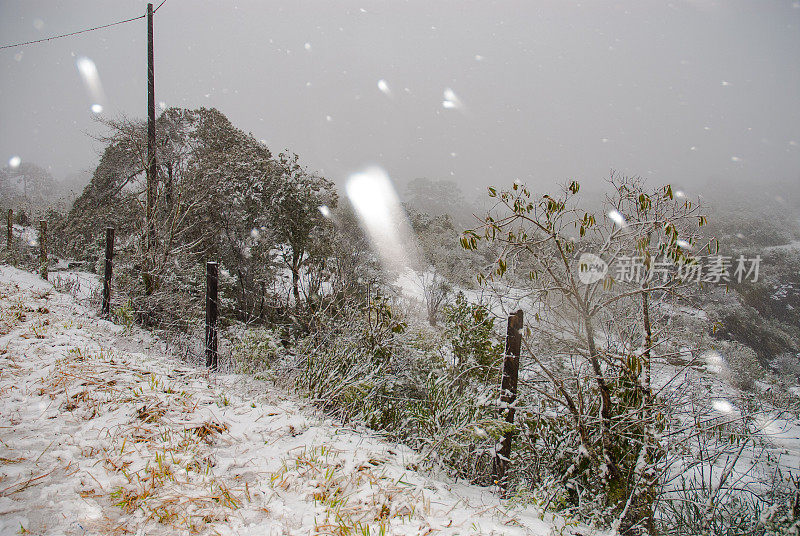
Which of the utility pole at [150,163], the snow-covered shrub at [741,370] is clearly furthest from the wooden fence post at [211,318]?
the snow-covered shrub at [741,370]

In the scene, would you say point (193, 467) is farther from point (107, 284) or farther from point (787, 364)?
point (787, 364)

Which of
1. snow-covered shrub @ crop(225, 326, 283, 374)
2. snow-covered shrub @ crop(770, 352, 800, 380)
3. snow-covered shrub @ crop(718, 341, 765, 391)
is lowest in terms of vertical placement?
snow-covered shrub @ crop(770, 352, 800, 380)

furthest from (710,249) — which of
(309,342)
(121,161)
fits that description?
(121,161)

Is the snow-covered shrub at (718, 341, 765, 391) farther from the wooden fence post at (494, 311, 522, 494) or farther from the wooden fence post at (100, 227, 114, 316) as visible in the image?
the wooden fence post at (100, 227, 114, 316)

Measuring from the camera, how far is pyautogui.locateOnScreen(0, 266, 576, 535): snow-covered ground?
1.64 metres

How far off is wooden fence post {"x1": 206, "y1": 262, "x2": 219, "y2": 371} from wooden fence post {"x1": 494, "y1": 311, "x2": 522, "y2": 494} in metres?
3.06

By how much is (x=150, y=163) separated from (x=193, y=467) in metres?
7.36

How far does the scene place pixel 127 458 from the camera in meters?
2.04

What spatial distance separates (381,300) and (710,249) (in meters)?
3.56

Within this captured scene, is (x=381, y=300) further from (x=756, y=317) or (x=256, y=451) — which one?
(x=756, y=317)

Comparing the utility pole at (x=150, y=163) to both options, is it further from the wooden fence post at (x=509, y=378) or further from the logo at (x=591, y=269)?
the logo at (x=591, y=269)

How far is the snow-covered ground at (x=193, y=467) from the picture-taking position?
1641 millimetres

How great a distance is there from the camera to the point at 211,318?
416 centimetres

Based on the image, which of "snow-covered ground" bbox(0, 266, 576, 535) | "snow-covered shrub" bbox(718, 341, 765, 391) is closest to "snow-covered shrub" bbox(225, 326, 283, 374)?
"snow-covered ground" bbox(0, 266, 576, 535)
